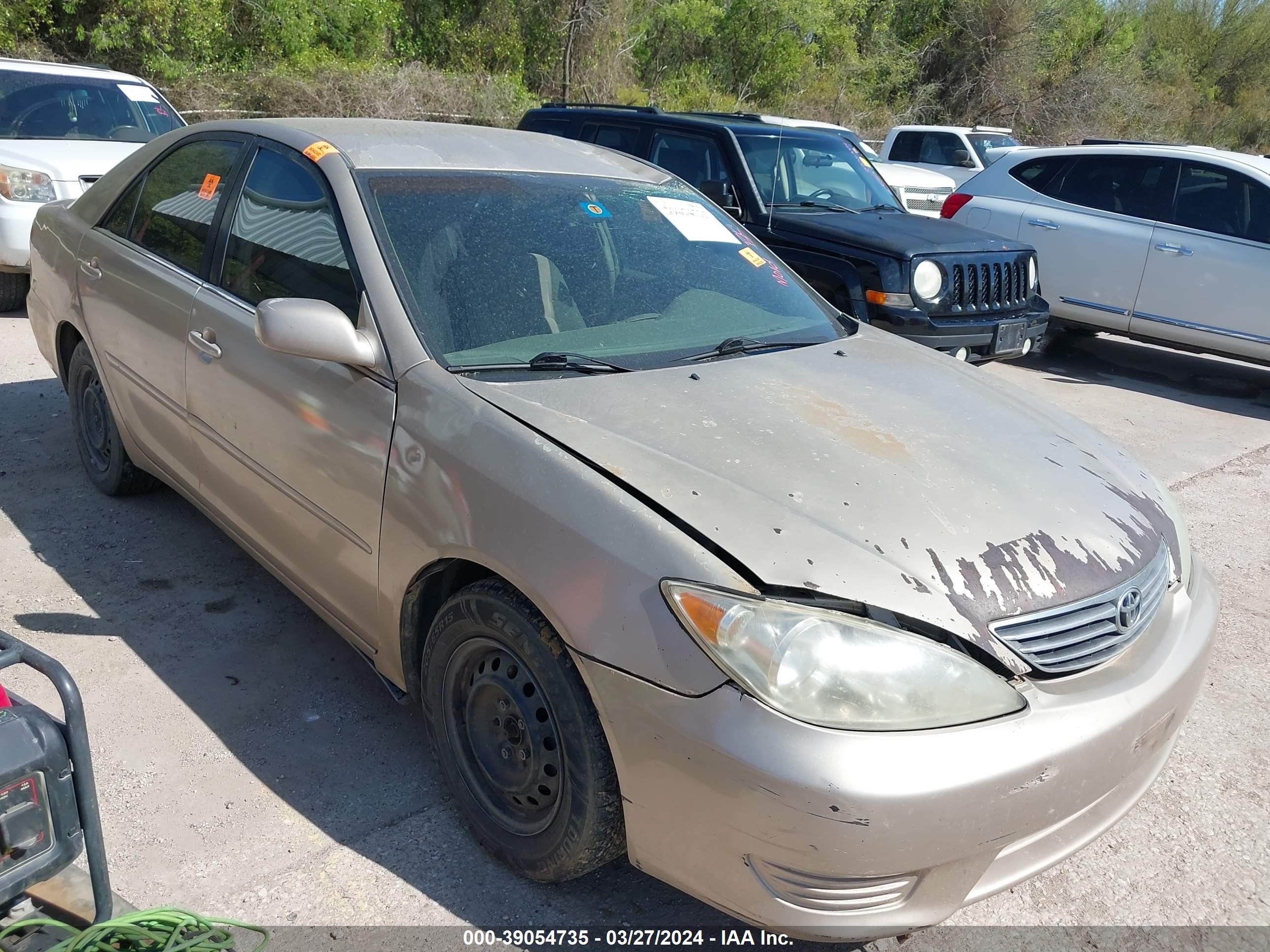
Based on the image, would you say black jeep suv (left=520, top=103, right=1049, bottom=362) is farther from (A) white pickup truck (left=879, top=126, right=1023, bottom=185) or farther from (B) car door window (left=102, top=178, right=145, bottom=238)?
(A) white pickup truck (left=879, top=126, right=1023, bottom=185)

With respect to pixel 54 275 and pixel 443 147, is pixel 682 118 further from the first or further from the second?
pixel 443 147

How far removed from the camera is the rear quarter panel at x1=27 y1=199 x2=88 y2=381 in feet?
14.2

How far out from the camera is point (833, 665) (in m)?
1.99

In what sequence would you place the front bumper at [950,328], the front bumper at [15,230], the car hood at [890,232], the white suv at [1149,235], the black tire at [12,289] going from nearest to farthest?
the front bumper at [950,328]
the car hood at [890,232]
the front bumper at [15,230]
the black tire at [12,289]
the white suv at [1149,235]

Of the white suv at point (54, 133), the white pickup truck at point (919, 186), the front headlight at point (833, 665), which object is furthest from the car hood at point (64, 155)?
the white pickup truck at point (919, 186)

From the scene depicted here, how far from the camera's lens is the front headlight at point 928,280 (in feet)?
21.4

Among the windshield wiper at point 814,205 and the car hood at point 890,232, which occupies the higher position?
the windshield wiper at point 814,205

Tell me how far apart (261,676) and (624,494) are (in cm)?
176

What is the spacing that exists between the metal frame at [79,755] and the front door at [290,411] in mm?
965

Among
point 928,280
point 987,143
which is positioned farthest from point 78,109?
point 987,143

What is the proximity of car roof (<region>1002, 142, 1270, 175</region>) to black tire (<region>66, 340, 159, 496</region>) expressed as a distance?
7.70 metres

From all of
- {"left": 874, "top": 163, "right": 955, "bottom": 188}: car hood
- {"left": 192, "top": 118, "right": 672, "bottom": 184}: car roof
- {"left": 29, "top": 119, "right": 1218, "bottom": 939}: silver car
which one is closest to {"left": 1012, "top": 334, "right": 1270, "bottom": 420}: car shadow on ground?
{"left": 874, "top": 163, "right": 955, "bottom": 188}: car hood

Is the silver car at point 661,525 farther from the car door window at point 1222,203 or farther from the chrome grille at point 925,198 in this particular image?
the chrome grille at point 925,198

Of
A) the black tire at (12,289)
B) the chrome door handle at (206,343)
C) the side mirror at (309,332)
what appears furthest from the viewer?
the black tire at (12,289)
